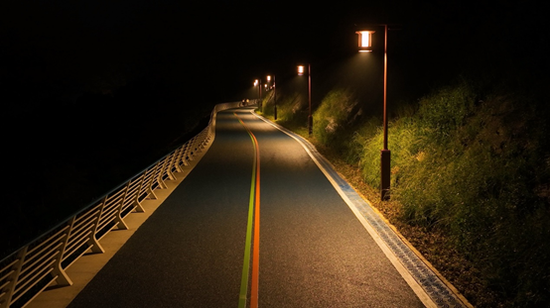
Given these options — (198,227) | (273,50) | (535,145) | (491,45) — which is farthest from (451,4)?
(273,50)

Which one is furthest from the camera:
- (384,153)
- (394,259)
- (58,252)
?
(384,153)

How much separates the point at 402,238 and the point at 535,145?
3.47 meters

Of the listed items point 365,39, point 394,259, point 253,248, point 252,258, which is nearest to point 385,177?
point 365,39

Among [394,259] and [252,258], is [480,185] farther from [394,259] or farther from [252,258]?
[252,258]

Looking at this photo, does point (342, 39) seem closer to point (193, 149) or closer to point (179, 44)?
point (193, 149)

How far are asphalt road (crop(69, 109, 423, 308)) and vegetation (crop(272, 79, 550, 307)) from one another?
1.39 meters

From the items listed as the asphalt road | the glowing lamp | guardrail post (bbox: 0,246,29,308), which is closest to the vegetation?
the asphalt road

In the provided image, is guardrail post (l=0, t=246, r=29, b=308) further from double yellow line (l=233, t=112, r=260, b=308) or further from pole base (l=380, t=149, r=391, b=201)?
pole base (l=380, t=149, r=391, b=201)

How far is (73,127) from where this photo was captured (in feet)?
243

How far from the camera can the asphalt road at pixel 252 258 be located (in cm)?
619

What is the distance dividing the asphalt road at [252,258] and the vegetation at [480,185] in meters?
1.39

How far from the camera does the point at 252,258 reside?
25.3ft

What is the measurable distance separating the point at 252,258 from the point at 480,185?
5043mm

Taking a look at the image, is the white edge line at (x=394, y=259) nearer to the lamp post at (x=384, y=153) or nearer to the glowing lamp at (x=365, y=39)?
the lamp post at (x=384, y=153)
